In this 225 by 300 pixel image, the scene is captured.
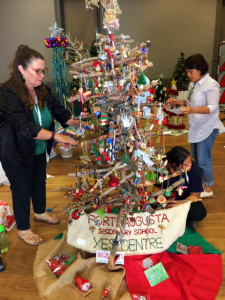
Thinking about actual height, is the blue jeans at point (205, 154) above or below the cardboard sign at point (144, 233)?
above

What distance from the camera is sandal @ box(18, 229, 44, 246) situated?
1836mm

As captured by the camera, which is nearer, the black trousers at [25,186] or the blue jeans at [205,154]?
the black trousers at [25,186]

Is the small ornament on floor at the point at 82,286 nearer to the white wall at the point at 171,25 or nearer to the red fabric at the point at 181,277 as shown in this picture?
the red fabric at the point at 181,277

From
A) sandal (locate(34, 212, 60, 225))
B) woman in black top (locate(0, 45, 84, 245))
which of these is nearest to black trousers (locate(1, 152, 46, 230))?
woman in black top (locate(0, 45, 84, 245))

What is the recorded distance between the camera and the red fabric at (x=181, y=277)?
1424 mm

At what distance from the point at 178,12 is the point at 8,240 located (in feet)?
17.9

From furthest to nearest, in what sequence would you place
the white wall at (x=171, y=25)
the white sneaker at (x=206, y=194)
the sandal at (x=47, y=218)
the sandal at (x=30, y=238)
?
1. the white wall at (x=171, y=25)
2. the white sneaker at (x=206, y=194)
3. the sandal at (x=47, y=218)
4. the sandal at (x=30, y=238)

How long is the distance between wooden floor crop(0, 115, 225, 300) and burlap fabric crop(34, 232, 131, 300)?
0.20 ft

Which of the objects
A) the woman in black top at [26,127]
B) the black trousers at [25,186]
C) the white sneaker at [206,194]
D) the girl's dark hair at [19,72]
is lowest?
the white sneaker at [206,194]

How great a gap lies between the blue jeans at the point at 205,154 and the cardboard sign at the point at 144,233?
2.23 feet

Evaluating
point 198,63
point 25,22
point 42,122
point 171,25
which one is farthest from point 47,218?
point 171,25

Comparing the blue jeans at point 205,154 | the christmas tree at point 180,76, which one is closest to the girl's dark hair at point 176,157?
the blue jeans at point 205,154

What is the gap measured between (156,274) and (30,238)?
912mm

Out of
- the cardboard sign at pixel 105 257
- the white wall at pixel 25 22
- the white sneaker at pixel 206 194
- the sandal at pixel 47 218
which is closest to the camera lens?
the cardboard sign at pixel 105 257
